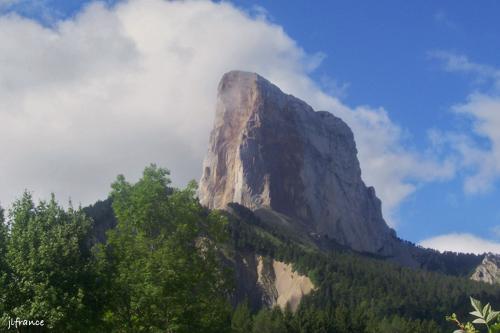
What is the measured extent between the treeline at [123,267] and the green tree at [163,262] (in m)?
0.05

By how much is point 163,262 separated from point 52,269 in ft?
18.5

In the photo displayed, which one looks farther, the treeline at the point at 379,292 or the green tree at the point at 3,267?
the treeline at the point at 379,292

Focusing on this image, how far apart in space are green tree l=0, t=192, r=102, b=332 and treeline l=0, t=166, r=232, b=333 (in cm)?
5

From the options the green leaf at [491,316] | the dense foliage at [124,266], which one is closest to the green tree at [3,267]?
the dense foliage at [124,266]

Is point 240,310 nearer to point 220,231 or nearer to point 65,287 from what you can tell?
point 220,231

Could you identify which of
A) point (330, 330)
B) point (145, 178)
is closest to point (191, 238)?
point (145, 178)

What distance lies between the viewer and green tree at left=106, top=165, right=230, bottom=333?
1300 inches

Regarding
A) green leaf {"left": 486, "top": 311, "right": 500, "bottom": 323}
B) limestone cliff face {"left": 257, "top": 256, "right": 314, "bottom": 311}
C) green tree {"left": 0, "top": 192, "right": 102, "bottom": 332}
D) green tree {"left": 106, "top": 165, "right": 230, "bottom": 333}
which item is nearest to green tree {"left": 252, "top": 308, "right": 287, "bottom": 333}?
limestone cliff face {"left": 257, "top": 256, "right": 314, "bottom": 311}

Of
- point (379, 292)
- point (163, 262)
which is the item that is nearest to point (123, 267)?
point (163, 262)

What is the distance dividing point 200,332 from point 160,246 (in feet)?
16.6

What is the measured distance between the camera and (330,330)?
109m

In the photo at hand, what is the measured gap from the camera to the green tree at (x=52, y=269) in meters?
28.6

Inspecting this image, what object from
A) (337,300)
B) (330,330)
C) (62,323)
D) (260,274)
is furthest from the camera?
(260,274)

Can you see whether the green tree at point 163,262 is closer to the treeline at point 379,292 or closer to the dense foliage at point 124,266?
the dense foliage at point 124,266
